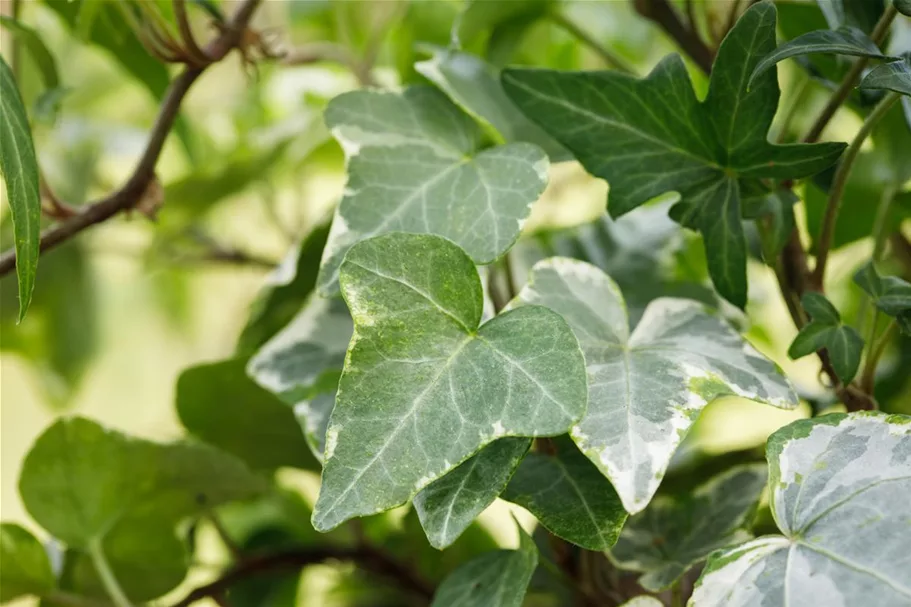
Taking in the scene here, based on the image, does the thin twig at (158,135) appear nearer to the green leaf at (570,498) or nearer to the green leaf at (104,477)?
the green leaf at (104,477)

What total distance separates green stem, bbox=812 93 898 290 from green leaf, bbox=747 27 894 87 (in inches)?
0.9

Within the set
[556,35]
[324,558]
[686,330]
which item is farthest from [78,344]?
[686,330]

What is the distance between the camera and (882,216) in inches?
16.1

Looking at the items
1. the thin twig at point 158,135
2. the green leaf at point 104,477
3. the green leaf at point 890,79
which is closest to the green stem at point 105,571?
Result: the green leaf at point 104,477

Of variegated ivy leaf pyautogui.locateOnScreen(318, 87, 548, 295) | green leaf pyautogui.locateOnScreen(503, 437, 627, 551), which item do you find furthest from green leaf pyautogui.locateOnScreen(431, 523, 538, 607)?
variegated ivy leaf pyautogui.locateOnScreen(318, 87, 548, 295)

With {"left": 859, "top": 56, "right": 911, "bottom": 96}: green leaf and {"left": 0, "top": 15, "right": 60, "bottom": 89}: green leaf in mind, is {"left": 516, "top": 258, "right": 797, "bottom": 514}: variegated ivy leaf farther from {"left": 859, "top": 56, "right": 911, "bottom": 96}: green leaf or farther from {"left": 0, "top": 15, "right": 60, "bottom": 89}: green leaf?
{"left": 0, "top": 15, "right": 60, "bottom": 89}: green leaf

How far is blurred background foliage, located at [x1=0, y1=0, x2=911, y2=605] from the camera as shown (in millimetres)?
487

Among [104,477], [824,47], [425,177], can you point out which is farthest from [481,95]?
[104,477]

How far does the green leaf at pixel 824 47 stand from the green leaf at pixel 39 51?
1.14 feet

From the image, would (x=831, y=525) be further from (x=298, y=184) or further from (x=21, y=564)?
(x=298, y=184)

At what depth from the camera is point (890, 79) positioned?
0.96ft

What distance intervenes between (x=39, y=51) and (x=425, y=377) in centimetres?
31

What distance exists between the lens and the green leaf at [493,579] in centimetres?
33

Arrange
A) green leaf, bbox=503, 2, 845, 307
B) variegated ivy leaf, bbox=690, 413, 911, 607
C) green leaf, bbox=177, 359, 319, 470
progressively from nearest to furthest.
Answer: variegated ivy leaf, bbox=690, 413, 911, 607, green leaf, bbox=503, 2, 845, 307, green leaf, bbox=177, 359, 319, 470
